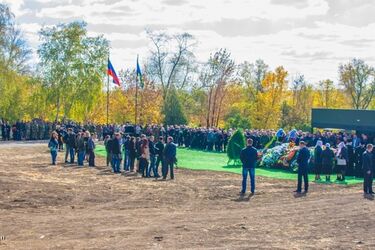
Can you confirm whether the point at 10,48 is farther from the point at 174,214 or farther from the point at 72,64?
the point at 174,214

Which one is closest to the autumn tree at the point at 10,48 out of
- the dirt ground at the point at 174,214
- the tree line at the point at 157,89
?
the tree line at the point at 157,89

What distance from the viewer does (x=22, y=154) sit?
3578 centimetres

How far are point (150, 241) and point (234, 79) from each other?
58377mm

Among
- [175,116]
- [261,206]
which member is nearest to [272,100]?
[175,116]

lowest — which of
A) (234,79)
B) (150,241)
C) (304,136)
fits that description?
(150,241)

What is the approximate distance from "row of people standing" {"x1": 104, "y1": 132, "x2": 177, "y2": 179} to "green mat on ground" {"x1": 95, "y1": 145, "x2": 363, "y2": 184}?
373cm

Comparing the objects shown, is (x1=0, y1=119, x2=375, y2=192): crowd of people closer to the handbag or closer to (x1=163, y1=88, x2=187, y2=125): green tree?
the handbag

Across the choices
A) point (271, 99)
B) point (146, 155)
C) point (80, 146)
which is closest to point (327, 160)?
point (146, 155)

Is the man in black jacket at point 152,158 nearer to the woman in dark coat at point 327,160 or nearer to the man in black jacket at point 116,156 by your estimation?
the man in black jacket at point 116,156

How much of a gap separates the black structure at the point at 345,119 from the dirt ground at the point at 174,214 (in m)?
14.0

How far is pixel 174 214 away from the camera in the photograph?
653 inches

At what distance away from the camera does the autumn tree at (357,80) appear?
239ft

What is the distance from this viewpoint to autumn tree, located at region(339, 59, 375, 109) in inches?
2872

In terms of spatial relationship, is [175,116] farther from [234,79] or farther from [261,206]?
[261,206]
